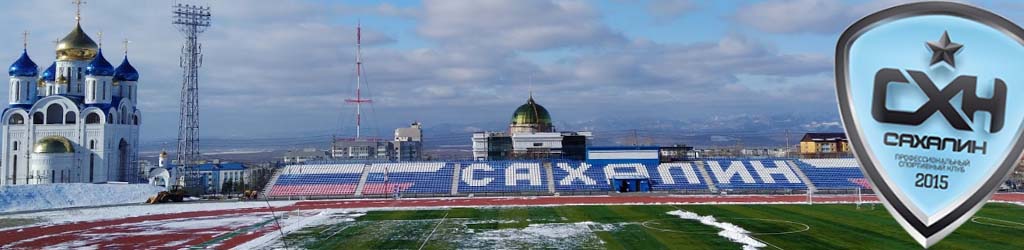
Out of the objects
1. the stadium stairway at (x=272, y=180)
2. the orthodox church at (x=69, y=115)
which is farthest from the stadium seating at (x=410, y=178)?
the orthodox church at (x=69, y=115)

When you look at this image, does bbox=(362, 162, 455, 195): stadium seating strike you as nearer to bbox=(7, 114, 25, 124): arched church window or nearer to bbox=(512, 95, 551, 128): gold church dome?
bbox=(512, 95, 551, 128): gold church dome

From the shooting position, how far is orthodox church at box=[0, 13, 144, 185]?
8019 centimetres

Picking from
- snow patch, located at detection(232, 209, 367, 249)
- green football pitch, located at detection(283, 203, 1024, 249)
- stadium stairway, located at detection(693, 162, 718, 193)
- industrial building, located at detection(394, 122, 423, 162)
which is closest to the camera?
green football pitch, located at detection(283, 203, 1024, 249)

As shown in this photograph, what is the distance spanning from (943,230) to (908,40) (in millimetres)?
2789

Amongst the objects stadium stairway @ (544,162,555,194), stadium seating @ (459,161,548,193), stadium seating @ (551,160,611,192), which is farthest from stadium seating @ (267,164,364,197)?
stadium seating @ (551,160,611,192)

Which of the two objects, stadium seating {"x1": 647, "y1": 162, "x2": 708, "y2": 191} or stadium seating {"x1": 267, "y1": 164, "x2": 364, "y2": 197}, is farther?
stadium seating {"x1": 267, "y1": 164, "x2": 364, "y2": 197}

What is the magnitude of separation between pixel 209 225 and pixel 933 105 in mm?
39962

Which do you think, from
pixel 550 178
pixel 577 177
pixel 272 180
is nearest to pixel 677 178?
pixel 577 177

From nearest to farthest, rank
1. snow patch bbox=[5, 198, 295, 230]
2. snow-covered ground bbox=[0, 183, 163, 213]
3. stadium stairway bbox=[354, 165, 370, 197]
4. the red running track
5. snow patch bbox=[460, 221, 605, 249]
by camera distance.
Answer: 1. snow patch bbox=[460, 221, 605, 249]
2. the red running track
3. snow patch bbox=[5, 198, 295, 230]
4. snow-covered ground bbox=[0, 183, 163, 213]
5. stadium stairway bbox=[354, 165, 370, 197]

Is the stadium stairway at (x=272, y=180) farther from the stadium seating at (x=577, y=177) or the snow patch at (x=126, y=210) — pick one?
the stadium seating at (x=577, y=177)

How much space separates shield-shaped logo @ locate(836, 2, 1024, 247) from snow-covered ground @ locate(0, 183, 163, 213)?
2423 inches

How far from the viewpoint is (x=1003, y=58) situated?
10125mm

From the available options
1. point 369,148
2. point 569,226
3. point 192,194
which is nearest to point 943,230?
point 569,226

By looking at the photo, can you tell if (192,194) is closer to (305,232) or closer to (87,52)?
(87,52)
